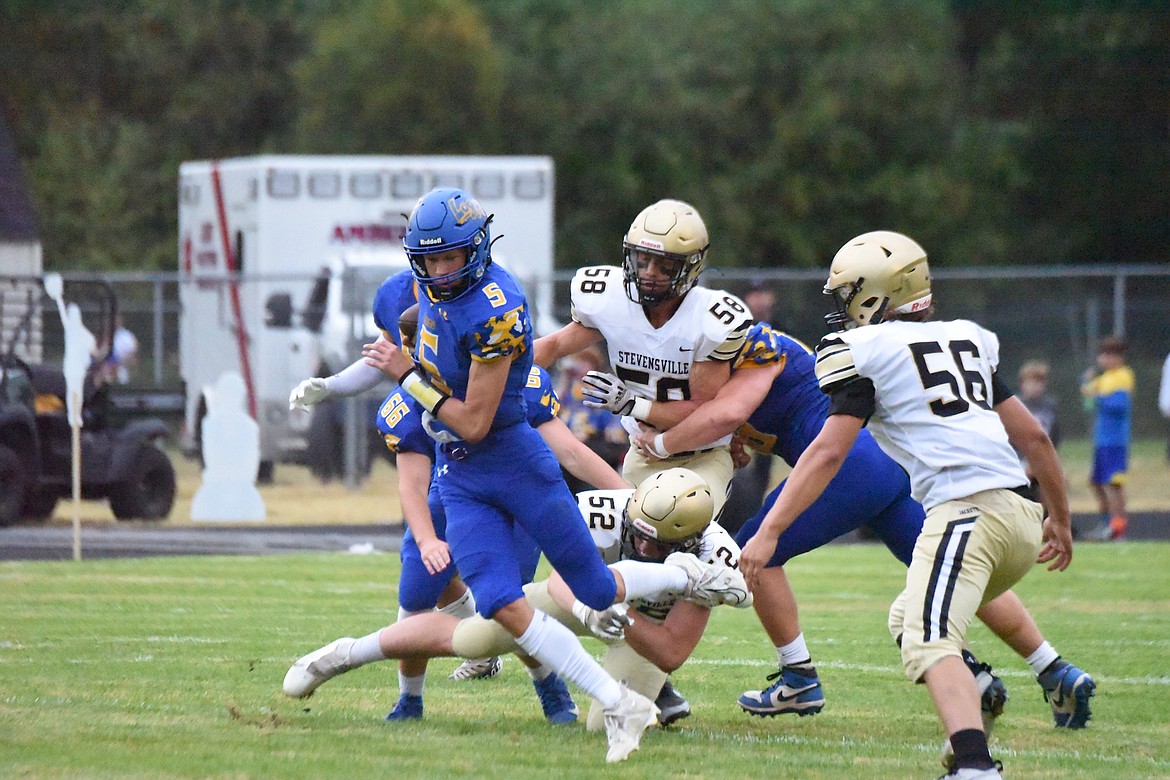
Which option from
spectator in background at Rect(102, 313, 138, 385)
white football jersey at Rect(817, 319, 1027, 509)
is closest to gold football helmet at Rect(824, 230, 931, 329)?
white football jersey at Rect(817, 319, 1027, 509)

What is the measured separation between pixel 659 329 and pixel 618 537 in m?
0.76

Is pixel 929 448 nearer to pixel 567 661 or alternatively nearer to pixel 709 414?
pixel 709 414

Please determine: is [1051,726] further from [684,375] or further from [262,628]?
[262,628]

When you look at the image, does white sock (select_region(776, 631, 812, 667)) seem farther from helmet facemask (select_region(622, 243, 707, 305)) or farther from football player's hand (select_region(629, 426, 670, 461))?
helmet facemask (select_region(622, 243, 707, 305))

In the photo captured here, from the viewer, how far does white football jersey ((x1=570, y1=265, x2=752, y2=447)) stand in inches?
240

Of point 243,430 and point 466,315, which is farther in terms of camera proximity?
point 243,430

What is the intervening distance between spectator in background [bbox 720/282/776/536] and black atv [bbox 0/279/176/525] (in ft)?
15.5

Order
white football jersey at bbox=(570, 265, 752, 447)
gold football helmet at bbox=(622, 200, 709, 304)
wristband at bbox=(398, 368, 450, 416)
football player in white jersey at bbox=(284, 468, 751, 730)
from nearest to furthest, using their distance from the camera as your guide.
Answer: wristband at bbox=(398, 368, 450, 416), football player in white jersey at bbox=(284, 468, 751, 730), gold football helmet at bbox=(622, 200, 709, 304), white football jersey at bbox=(570, 265, 752, 447)

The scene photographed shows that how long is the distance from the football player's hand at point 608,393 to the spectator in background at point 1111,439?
28.6ft

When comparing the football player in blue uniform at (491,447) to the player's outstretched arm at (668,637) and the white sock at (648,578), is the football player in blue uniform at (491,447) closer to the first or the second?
the white sock at (648,578)

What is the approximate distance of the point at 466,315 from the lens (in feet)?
17.4

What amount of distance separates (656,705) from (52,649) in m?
2.76

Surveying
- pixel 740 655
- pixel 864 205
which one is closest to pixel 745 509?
pixel 740 655

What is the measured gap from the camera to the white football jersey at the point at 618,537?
5.86 metres
